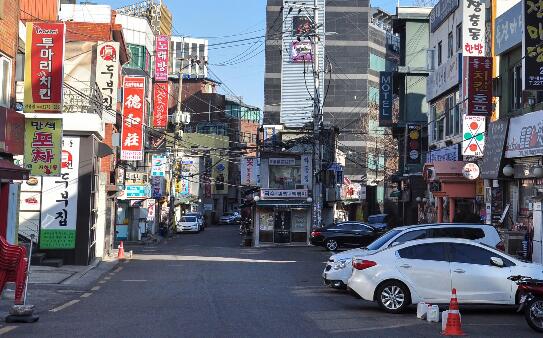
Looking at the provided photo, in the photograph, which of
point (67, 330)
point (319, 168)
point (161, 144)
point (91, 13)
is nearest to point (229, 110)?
point (161, 144)

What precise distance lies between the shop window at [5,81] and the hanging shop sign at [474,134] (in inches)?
697

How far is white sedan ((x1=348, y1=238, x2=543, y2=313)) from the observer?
1552cm

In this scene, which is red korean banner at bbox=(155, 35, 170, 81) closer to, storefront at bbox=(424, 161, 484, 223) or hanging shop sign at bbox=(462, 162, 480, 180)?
storefront at bbox=(424, 161, 484, 223)

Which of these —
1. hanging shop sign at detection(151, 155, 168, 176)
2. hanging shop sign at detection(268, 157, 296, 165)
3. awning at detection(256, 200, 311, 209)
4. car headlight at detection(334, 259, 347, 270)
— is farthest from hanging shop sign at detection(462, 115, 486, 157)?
hanging shop sign at detection(151, 155, 168, 176)

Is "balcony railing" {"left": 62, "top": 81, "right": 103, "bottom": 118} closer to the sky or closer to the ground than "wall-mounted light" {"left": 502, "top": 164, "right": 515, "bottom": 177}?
closer to the sky

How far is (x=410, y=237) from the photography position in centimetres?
2027

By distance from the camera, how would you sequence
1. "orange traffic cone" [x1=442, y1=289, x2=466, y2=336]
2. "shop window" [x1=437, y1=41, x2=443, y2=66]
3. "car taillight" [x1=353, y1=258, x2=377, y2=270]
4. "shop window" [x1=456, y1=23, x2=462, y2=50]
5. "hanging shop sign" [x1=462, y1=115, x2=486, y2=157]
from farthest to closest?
"shop window" [x1=437, y1=41, x2=443, y2=66]
"shop window" [x1=456, y1=23, x2=462, y2=50]
"hanging shop sign" [x1=462, y1=115, x2=486, y2=157]
"car taillight" [x1=353, y1=258, x2=377, y2=270]
"orange traffic cone" [x1=442, y1=289, x2=466, y2=336]

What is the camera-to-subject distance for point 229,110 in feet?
387

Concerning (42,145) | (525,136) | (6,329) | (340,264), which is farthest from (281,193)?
(6,329)

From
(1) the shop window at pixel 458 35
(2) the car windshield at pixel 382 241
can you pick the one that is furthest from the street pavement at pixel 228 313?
(1) the shop window at pixel 458 35

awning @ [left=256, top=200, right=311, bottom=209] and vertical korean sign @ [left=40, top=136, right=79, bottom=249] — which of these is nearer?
vertical korean sign @ [left=40, top=136, right=79, bottom=249]

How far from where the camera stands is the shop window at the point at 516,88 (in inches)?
1089

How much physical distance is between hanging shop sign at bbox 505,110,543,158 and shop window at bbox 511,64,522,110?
1.03 metres

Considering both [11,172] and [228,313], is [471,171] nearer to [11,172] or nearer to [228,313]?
[228,313]
